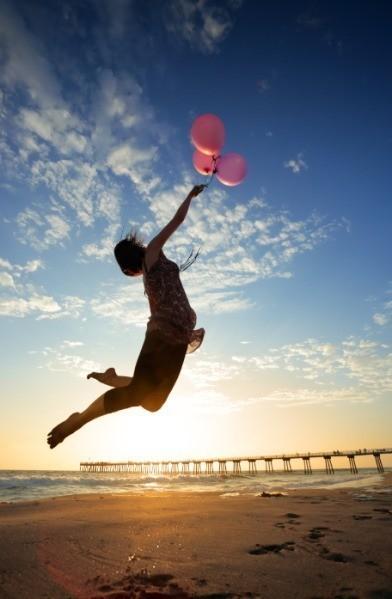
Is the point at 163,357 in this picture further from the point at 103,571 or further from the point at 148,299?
the point at 103,571

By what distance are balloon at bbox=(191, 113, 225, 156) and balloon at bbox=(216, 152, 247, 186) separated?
183 mm

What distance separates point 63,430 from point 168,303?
152 centimetres

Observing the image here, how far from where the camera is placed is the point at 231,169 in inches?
177

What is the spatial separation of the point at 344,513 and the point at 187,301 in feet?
12.5

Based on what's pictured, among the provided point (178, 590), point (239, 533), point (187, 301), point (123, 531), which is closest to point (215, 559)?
point (178, 590)

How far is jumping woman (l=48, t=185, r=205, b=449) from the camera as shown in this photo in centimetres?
322

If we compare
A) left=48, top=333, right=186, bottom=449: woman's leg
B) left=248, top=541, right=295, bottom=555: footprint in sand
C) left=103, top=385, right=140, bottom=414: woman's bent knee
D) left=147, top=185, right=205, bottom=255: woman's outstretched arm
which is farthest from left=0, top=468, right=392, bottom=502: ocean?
left=147, top=185, right=205, bottom=255: woman's outstretched arm

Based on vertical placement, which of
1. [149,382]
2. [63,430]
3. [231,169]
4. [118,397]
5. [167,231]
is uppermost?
[231,169]

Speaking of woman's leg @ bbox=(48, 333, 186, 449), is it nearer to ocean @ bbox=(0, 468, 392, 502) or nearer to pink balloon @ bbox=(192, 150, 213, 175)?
pink balloon @ bbox=(192, 150, 213, 175)

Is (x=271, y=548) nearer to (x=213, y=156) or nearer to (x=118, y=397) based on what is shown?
(x=118, y=397)

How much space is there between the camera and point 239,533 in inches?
153

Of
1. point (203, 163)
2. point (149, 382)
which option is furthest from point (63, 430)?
point (203, 163)

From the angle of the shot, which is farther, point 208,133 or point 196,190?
point 208,133

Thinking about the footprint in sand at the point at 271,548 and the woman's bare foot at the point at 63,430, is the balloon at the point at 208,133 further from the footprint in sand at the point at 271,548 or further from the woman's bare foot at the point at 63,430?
the footprint in sand at the point at 271,548
